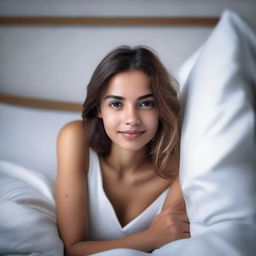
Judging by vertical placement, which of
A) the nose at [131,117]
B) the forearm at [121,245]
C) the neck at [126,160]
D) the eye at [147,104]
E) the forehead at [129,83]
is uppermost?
the forehead at [129,83]

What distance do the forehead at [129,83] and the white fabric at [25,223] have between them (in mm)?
299

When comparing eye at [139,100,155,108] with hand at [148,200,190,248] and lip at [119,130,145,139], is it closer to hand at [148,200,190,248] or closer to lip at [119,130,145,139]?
lip at [119,130,145,139]

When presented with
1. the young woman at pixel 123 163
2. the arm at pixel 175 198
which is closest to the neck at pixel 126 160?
the young woman at pixel 123 163

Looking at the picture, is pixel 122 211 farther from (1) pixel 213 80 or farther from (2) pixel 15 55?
(2) pixel 15 55

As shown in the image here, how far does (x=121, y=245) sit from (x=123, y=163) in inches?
8.7

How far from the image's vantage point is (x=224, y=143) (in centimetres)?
51

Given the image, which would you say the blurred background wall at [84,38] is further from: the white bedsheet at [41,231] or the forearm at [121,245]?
the forearm at [121,245]

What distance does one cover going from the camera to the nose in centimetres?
63

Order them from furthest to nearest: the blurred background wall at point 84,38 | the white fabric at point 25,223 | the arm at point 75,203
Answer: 1. the blurred background wall at point 84,38
2. the arm at point 75,203
3. the white fabric at point 25,223

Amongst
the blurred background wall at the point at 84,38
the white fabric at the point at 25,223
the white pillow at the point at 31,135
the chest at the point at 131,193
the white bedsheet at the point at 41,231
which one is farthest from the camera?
the blurred background wall at the point at 84,38

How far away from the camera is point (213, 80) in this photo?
1.87 ft

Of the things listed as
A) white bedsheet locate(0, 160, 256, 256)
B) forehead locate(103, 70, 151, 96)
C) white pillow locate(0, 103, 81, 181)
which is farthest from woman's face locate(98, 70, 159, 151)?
white pillow locate(0, 103, 81, 181)

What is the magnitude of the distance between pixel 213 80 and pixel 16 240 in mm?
458

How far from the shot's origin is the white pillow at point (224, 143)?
19.3 inches
